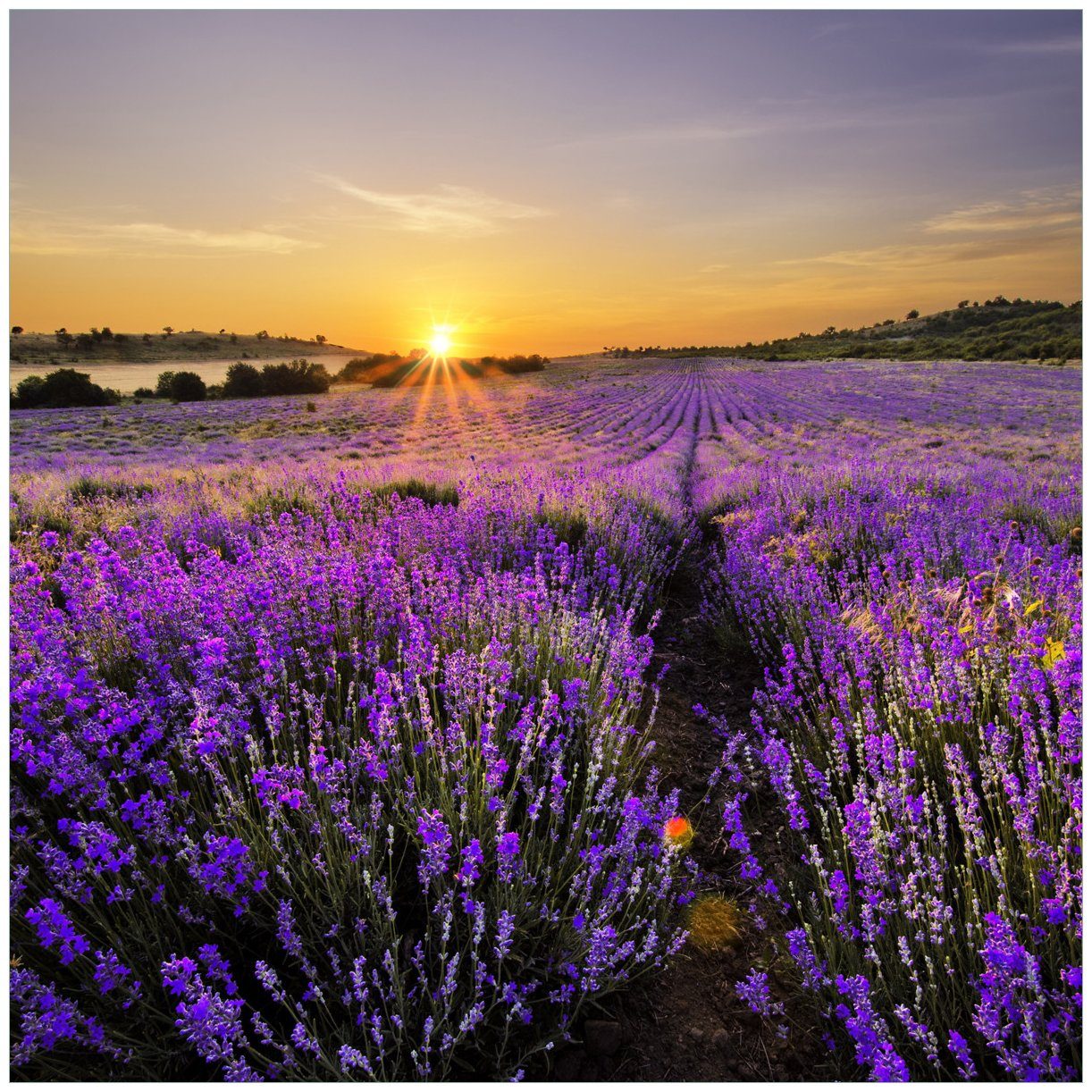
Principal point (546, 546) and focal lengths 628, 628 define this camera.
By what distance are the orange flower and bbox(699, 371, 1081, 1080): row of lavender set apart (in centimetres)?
24

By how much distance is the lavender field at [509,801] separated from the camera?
62.7 inches

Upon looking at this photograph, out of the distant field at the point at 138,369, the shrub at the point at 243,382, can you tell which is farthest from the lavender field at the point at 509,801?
the shrub at the point at 243,382

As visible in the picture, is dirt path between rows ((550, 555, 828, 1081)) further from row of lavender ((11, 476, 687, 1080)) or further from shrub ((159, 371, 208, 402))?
shrub ((159, 371, 208, 402))

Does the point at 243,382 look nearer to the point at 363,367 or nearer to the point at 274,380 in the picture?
the point at 274,380

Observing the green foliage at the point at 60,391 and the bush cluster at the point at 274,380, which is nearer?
the green foliage at the point at 60,391

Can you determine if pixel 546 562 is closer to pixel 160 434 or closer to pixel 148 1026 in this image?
pixel 148 1026

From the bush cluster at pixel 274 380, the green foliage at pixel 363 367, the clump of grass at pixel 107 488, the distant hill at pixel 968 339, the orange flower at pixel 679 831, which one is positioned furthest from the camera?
the green foliage at pixel 363 367

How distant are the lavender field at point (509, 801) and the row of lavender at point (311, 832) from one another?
19 millimetres

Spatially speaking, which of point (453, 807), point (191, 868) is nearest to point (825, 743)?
point (453, 807)

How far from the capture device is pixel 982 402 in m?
19.0

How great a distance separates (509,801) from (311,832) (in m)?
0.61

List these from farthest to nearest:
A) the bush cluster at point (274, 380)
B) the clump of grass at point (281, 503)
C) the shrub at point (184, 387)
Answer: the bush cluster at point (274, 380)
the shrub at point (184, 387)
the clump of grass at point (281, 503)

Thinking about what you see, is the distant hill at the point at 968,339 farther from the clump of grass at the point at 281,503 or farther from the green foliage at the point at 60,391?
the green foliage at the point at 60,391

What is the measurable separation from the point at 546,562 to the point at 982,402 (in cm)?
2005
